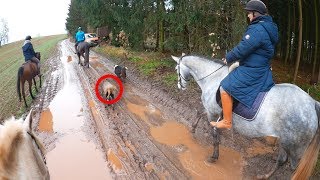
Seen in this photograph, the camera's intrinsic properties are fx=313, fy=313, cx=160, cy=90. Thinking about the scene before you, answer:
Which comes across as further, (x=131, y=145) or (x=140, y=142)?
(x=140, y=142)

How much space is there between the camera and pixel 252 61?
586cm

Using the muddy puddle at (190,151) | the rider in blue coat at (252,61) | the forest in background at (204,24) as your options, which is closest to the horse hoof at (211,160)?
the muddy puddle at (190,151)

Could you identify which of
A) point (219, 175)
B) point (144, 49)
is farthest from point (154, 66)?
point (219, 175)

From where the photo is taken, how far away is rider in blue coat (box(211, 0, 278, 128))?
561 cm

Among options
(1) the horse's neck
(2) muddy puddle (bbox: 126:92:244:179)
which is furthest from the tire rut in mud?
(1) the horse's neck

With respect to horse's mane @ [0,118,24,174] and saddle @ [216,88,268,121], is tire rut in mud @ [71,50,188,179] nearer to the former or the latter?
saddle @ [216,88,268,121]

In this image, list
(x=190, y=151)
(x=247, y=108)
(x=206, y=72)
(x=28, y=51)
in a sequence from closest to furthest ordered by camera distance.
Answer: (x=247, y=108), (x=206, y=72), (x=190, y=151), (x=28, y=51)

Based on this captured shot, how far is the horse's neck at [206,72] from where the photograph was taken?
7023mm

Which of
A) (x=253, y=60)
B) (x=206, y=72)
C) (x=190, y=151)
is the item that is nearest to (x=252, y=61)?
(x=253, y=60)

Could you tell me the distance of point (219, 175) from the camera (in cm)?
645

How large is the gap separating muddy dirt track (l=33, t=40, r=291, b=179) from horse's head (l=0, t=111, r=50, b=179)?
3318mm

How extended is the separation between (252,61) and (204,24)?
7839 mm

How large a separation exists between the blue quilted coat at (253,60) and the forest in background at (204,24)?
527 centimetres

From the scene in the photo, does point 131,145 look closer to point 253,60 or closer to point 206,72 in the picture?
point 206,72
